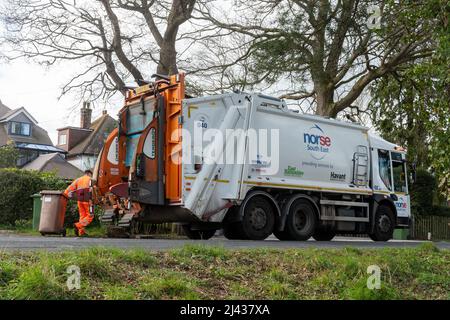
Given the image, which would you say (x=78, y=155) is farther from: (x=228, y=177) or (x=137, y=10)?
(x=228, y=177)

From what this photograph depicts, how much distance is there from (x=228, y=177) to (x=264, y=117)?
1.72 meters

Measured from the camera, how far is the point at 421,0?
11.0 metres

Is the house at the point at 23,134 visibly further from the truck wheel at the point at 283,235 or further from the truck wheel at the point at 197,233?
the truck wheel at the point at 283,235

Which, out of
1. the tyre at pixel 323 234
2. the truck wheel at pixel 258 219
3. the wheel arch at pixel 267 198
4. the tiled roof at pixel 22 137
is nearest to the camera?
the wheel arch at pixel 267 198

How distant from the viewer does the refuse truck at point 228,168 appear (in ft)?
39.5

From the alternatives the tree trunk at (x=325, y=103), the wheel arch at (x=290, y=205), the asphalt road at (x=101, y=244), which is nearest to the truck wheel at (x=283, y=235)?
the wheel arch at (x=290, y=205)

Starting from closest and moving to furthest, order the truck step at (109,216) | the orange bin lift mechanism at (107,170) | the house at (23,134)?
the truck step at (109,216)
the orange bin lift mechanism at (107,170)
the house at (23,134)

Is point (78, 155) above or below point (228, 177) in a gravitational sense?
above

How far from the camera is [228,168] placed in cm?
1227

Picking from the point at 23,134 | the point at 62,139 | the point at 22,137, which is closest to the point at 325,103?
the point at 22,137

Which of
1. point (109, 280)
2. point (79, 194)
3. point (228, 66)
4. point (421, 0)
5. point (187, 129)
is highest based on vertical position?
point (228, 66)

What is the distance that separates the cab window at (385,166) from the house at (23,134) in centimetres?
4223

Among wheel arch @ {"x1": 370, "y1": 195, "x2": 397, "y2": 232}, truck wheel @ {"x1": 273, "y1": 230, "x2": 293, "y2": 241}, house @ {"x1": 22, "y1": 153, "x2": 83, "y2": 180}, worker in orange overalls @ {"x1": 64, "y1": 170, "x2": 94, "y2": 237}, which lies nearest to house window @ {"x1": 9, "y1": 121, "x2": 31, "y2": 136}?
house @ {"x1": 22, "y1": 153, "x2": 83, "y2": 180}

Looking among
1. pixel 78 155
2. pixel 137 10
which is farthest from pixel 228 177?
pixel 78 155
